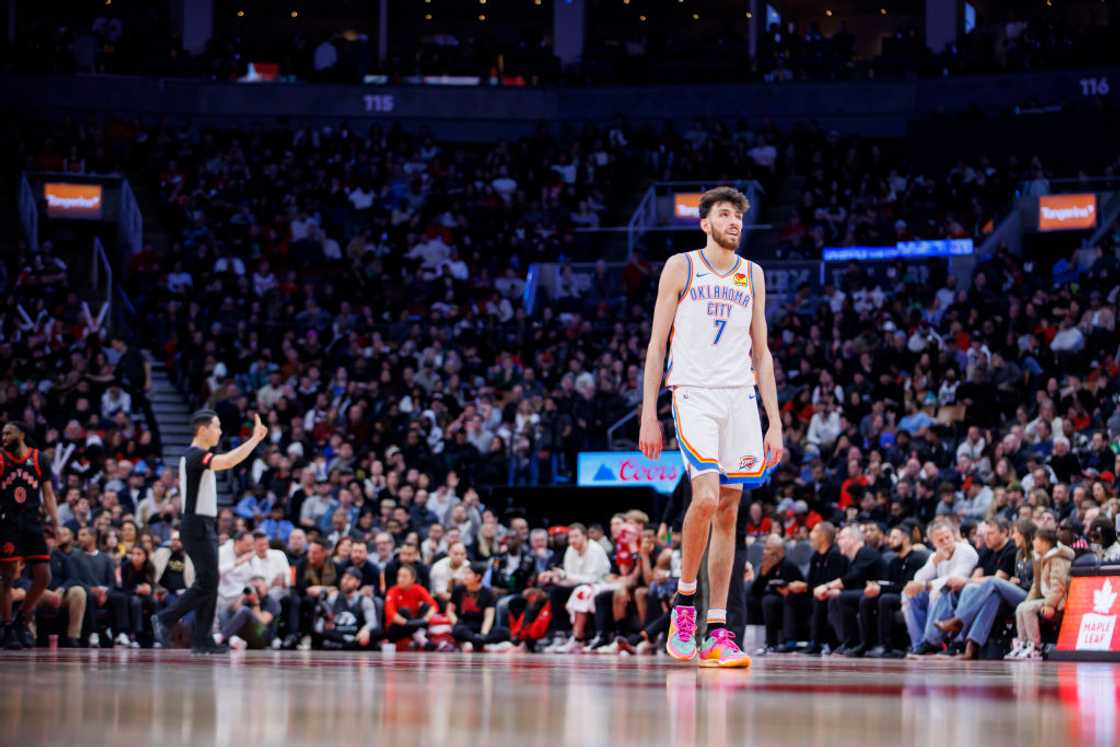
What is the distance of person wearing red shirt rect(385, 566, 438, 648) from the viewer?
1630 cm

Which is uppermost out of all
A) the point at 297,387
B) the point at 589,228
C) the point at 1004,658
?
the point at 589,228

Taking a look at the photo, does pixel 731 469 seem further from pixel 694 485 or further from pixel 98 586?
pixel 98 586

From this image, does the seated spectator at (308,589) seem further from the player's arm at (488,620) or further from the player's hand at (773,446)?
the player's hand at (773,446)

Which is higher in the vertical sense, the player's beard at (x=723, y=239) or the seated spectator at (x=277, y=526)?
the player's beard at (x=723, y=239)

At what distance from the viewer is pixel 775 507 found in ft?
60.4

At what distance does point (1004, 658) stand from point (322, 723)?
10.2 metres

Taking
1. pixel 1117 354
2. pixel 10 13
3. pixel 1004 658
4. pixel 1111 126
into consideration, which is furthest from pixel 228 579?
pixel 10 13

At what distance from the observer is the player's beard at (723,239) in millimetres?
7375

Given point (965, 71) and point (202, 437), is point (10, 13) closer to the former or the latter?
point (965, 71)

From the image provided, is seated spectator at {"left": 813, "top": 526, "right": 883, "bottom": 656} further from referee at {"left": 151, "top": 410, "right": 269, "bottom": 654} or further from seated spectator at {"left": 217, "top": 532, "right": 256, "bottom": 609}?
seated spectator at {"left": 217, "top": 532, "right": 256, "bottom": 609}

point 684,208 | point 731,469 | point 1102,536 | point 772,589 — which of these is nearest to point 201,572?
point 731,469

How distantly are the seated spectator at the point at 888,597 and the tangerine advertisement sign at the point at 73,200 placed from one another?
1849 centimetres

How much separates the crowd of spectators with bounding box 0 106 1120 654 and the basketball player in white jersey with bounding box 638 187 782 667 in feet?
7.17

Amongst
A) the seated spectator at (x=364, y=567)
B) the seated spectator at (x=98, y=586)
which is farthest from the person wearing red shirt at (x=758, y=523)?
the seated spectator at (x=98, y=586)
